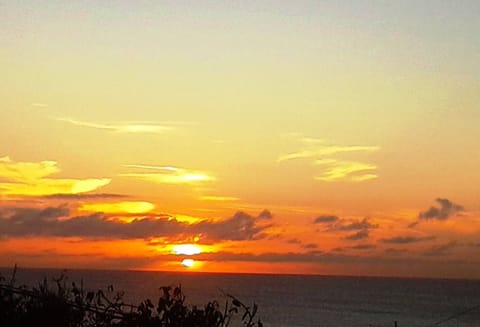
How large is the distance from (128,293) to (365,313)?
35132 mm

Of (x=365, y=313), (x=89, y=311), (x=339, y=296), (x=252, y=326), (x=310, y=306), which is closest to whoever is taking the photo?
(x=252, y=326)

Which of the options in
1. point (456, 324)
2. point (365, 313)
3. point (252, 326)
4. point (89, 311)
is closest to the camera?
point (252, 326)

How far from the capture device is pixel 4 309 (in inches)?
389

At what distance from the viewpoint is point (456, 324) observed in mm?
103750

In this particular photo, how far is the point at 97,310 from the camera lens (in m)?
9.41

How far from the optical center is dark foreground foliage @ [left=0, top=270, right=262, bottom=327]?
8.94 meters

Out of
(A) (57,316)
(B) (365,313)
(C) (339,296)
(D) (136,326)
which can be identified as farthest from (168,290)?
(C) (339,296)

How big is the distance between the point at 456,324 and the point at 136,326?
99.2 m

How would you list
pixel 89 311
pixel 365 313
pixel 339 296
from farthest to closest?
pixel 339 296 < pixel 365 313 < pixel 89 311

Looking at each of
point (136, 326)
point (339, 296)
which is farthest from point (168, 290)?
point (339, 296)

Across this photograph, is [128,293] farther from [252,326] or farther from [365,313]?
[252,326]

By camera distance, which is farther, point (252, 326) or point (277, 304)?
point (277, 304)

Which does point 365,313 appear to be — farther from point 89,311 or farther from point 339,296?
point 89,311

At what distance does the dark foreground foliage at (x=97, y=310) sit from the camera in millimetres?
8938
